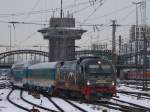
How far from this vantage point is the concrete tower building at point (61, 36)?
325ft

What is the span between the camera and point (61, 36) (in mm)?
103312

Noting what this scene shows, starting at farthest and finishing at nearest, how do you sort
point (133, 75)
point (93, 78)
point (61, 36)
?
1. point (133, 75)
2. point (61, 36)
3. point (93, 78)

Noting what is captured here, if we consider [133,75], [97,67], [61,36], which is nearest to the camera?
[97,67]

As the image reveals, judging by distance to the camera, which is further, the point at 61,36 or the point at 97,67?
the point at 61,36

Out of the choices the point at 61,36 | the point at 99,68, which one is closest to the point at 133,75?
the point at 61,36

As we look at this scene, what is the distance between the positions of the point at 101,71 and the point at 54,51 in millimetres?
80238

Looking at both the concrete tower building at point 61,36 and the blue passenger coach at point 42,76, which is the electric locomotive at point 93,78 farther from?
the concrete tower building at point 61,36

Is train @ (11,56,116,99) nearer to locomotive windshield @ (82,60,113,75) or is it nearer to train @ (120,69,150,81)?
locomotive windshield @ (82,60,113,75)

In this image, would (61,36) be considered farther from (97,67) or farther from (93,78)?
(93,78)

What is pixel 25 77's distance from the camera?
58.4 m

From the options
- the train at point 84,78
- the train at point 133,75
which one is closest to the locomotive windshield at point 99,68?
the train at point 84,78

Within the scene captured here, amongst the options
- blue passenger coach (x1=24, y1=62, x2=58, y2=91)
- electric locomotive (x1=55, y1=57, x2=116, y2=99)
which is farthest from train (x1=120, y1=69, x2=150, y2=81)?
electric locomotive (x1=55, y1=57, x2=116, y2=99)

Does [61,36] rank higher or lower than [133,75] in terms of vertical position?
higher

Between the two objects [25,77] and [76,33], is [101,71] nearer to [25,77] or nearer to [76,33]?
[25,77]
